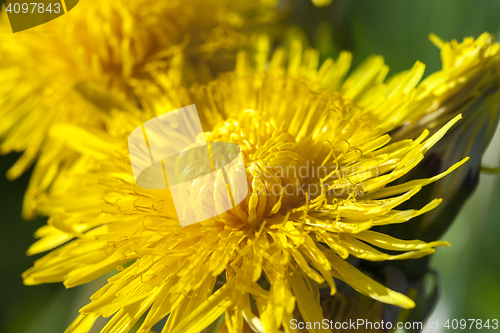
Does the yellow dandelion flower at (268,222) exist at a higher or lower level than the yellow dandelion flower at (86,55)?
lower

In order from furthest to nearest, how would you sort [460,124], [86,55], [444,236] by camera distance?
[86,55] < [444,236] < [460,124]

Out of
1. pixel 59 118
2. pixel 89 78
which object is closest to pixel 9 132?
pixel 59 118
